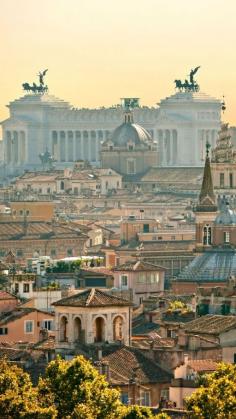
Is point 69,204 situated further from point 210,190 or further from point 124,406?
point 124,406

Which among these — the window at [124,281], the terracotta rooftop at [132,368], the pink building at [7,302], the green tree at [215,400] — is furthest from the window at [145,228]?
the green tree at [215,400]

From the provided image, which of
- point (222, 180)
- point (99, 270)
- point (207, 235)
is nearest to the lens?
point (99, 270)

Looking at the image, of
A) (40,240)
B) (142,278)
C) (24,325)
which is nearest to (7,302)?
(24,325)

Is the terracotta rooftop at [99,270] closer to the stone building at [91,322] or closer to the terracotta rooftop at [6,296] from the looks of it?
the terracotta rooftop at [6,296]

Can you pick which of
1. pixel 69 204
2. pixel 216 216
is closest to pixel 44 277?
pixel 216 216

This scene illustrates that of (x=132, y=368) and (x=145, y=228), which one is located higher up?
(x=145, y=228)

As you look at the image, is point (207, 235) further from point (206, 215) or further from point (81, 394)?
point (81, 394)

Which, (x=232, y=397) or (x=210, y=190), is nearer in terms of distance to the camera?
(x=232, y=397)
